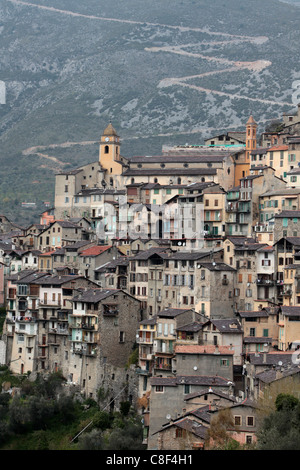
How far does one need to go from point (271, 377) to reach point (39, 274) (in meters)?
33.9

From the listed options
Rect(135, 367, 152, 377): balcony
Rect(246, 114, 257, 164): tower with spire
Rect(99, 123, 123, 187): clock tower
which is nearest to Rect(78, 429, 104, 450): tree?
Rect(135, 367, 152, 377): balcony

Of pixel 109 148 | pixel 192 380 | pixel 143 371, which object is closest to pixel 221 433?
pixel 192 380

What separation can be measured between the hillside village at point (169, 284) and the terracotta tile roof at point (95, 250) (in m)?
0.26

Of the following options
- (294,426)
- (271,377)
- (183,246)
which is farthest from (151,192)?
(294,426)

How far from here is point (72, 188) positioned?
424ft

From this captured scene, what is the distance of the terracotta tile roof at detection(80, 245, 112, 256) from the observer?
11131cm

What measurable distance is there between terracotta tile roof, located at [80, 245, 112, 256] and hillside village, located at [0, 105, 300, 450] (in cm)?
26

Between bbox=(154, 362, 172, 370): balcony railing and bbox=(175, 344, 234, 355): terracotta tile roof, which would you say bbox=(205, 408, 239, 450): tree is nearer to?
bbox=(175, 344, 234, 355): terracotta tile roof

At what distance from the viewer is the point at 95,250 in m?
112

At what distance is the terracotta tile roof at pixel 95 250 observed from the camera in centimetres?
11131

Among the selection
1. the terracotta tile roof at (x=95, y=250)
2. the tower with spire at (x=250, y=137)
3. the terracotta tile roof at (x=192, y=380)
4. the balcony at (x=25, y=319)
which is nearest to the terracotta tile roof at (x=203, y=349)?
the terracotta tile roof at (x=192, y=380)
